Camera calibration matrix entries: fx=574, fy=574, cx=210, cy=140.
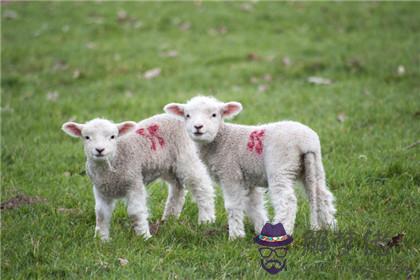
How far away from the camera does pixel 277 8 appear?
14883 millimetres

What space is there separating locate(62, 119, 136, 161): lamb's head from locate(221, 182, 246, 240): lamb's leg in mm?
1134

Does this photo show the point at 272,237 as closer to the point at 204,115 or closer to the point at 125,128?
the point at 204,115

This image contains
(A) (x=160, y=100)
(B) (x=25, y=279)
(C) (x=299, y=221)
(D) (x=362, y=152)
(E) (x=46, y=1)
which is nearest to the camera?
(B) (x=25, y=279)

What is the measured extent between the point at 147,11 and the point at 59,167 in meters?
8.60

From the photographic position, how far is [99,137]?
203 inches

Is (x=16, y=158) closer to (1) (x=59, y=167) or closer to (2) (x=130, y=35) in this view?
(1) (x=59, y=167)

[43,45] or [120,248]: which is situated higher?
[120,248]

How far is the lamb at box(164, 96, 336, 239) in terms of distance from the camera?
485 centimetres

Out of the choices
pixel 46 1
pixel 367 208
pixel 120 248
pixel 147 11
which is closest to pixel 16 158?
pixel 120 248

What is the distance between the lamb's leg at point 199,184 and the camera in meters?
5.92

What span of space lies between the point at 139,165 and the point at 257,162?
1.17m

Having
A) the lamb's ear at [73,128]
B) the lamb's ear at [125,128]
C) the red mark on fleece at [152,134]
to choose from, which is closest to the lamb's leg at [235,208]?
the red mark on fleece at [152,134]

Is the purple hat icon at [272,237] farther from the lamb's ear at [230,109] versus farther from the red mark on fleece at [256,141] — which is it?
the lamb's ear at [230,109]

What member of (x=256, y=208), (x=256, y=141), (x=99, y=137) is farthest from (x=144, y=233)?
(x=256, y=141)
